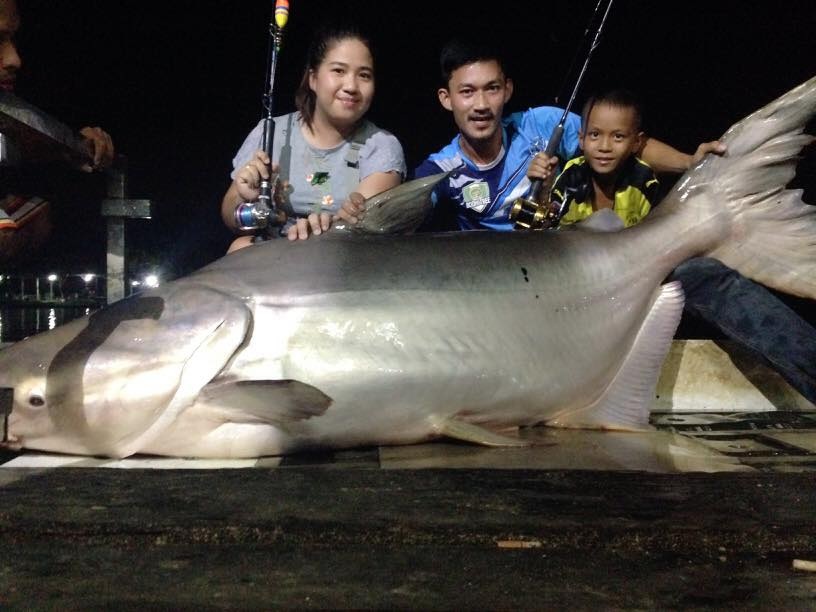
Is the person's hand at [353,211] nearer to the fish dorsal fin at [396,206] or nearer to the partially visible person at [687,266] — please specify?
the fish dorsal fin at [396,206]

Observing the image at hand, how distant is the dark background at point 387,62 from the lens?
10.5 metres

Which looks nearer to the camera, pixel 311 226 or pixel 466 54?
pixel 311 226

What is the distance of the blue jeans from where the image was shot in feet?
9.92

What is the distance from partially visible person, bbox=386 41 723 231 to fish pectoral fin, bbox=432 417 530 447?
1.88 m

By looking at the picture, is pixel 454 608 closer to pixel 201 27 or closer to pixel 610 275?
pixel 610 275

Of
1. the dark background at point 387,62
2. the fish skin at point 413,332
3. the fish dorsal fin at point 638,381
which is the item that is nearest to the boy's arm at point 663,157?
the fish skin at point 413,332

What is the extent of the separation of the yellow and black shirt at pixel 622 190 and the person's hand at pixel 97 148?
8.92 feet

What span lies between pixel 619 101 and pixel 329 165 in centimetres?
172

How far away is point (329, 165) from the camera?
13.7ft

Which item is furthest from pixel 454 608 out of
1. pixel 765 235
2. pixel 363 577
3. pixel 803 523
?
pixel 765 235

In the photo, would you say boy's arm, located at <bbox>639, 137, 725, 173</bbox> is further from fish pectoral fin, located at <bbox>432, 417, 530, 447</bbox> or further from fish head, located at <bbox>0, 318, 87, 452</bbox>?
fish head, located at <bbox>0, 318, 87, 452</bbox>

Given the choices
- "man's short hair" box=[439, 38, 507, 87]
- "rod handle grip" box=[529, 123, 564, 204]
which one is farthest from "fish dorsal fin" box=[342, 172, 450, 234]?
"man's short hair" box=[439, 38, 507, 87]

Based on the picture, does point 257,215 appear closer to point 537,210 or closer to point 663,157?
point 537,210

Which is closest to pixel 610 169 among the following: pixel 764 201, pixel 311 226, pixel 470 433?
pixel 764 201
